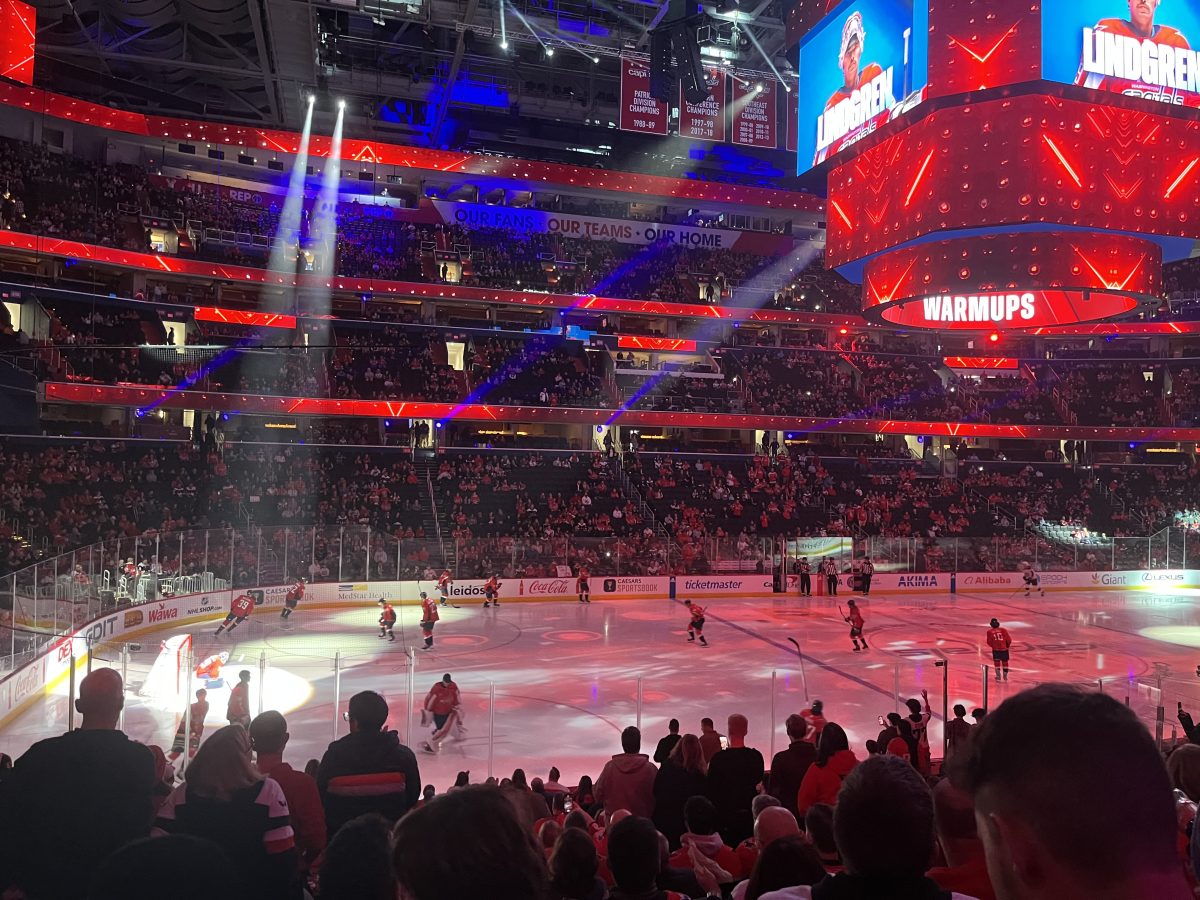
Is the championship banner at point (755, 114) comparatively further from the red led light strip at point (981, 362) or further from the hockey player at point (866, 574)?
the red led light strip at point (981, 362)

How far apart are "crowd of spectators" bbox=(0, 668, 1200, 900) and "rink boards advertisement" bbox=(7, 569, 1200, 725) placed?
13426mm

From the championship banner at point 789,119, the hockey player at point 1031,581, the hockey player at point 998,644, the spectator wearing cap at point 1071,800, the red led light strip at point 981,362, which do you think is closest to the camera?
the spectator wearing cap at point 1071,800

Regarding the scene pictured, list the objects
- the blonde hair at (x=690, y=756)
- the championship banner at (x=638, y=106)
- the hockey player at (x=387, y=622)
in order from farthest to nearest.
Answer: the championship banner at (x=638, y=106) → the hockey player at (x=387, y=622) → the blonde hair at (x=690, y=756)

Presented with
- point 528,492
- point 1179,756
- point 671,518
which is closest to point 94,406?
point 528,492

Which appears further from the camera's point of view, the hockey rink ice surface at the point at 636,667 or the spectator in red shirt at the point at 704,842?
the hockey rink ice surface at the point at 636,667

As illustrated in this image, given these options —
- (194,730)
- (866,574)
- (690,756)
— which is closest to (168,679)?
(194,730)

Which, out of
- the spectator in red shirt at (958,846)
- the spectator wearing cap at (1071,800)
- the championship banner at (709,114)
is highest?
the championship banner at (709,114)

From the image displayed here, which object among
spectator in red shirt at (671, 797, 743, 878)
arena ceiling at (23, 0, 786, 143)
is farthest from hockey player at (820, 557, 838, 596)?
spectator in red shirt at (671, 797, 743, 878)

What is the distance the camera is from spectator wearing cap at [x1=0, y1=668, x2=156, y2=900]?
8.75ft

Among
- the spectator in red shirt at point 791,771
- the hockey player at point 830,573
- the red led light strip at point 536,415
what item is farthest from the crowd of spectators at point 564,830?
the red led light strip at point 536,415

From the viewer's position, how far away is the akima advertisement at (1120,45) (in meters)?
8.49

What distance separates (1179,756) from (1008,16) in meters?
6.90

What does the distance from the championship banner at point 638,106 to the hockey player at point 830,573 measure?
53.7 ft

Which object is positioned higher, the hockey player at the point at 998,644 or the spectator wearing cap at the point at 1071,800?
the spectator wearing cap at the point at 1071,800
